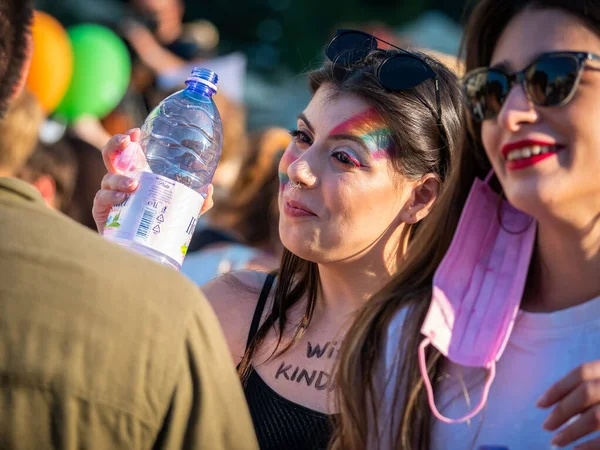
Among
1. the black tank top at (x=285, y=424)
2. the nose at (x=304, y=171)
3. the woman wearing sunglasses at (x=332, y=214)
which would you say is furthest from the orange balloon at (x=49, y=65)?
the black tank top at (x=285, y=424)

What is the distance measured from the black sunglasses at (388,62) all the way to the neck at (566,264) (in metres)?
0.97

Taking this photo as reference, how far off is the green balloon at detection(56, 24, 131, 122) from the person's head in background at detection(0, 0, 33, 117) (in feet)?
12.9

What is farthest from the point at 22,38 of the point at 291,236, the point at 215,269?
the point at 215,269

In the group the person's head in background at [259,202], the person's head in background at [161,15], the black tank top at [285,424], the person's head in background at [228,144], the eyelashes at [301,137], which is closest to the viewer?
the black tank top at [285,424]

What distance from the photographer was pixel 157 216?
2414 mm

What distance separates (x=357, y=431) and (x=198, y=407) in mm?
650

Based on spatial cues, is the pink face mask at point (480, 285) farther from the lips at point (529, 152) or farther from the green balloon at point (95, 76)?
the green balloon at point (95, 76)

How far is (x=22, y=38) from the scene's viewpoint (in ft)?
7.22

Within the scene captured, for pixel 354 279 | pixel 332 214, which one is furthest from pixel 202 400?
pixel 354 279

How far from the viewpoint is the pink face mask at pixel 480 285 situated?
1938 millimetres

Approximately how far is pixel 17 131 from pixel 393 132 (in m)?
1.37

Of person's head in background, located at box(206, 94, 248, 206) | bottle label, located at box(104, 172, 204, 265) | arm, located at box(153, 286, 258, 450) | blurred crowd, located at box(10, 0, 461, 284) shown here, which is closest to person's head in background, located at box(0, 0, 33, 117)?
bottle label, located at box(104, 172, 204, 265)

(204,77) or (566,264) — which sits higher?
(204,77)

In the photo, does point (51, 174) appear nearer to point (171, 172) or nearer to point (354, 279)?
point (171, 172)
